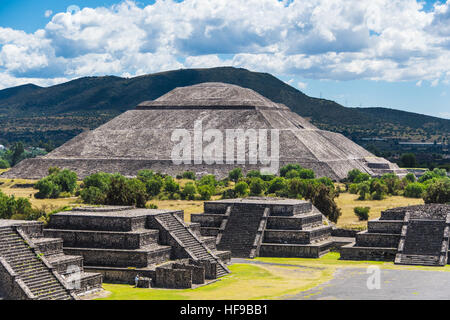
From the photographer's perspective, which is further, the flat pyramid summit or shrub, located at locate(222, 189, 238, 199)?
the flat pyramid summit

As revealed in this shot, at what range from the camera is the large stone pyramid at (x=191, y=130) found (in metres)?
125

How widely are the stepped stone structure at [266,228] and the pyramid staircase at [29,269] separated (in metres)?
17.3

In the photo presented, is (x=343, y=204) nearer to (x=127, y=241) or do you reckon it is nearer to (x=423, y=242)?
(x=423, y=242)

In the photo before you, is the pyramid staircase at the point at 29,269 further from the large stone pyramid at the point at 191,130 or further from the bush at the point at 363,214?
the large stone pyramid at the point at 191,130

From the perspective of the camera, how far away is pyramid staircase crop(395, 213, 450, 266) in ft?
157

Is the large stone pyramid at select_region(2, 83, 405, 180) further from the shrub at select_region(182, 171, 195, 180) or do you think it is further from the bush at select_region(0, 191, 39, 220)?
the bush at select_region(0, 191, 39, 220)

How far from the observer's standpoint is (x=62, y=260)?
126 feet

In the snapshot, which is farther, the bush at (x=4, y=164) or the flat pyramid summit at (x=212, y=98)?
the bush at (x=4, y=164)

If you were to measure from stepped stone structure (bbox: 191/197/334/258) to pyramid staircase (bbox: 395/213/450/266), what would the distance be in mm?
5792

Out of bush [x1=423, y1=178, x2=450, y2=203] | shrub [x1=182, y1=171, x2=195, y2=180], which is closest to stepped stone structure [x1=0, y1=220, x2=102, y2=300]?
bush [x1=423, y1=178, x2=450, y2=203]

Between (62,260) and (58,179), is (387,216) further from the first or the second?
(58,179)

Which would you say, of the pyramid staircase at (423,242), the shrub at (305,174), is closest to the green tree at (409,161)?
the shrub at (305,174)

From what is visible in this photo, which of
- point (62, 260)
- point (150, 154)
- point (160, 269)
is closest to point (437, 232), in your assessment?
point (160, 269)

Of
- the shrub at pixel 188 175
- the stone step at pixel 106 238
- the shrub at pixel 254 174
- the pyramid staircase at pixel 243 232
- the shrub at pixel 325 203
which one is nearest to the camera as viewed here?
the stone step at pixel 106 238
